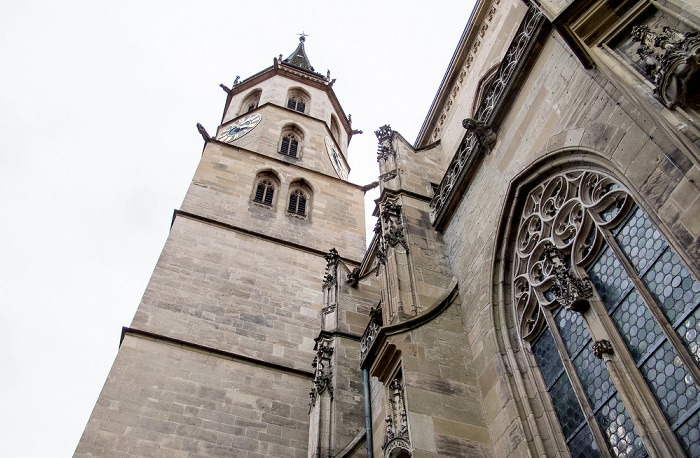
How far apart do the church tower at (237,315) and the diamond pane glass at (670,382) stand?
4699mm

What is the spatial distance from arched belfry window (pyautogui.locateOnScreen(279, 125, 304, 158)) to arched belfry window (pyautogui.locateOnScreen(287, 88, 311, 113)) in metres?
2.74

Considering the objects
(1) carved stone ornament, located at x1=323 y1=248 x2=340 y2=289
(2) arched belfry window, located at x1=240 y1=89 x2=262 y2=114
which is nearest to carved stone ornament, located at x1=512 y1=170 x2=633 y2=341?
(1) carved stone ornament, located at x1=323 y1=248 x2=340 y2=289

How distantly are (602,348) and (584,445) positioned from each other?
2.54 feet

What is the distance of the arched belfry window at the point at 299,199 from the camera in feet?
57.4

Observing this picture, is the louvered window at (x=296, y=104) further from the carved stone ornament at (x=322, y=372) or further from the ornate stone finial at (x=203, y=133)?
the carved stone ornament at (x=322, y=372)

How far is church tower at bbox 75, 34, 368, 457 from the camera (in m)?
9.75

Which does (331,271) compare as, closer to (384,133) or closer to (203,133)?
(384,133)

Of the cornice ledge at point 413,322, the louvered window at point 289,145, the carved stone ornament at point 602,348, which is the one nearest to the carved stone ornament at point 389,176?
the cornice ledge at point 413,322

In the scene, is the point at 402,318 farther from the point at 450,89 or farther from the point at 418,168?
the point at 450,89

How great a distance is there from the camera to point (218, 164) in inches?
691

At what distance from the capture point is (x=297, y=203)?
58.7 feet

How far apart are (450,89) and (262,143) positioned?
988 centimetres

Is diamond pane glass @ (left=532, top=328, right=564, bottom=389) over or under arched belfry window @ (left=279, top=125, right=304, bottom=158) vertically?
under

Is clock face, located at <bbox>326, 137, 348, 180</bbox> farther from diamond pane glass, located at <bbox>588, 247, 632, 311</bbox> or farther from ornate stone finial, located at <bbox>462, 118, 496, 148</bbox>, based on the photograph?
diamond pane glass, located at <bbox>588, 247, 632, 311</bbox>
